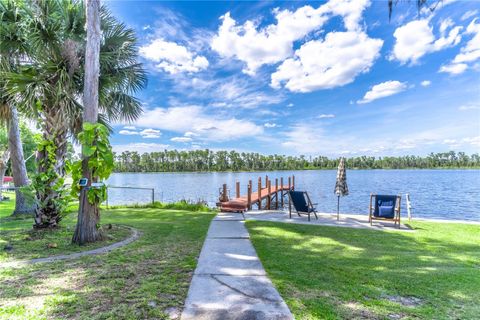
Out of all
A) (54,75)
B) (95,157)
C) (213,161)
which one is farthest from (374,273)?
(213,161)

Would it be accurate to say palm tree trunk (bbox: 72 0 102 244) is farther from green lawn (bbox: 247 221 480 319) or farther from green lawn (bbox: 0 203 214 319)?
green lawn (bbox: 247 221 480 319)

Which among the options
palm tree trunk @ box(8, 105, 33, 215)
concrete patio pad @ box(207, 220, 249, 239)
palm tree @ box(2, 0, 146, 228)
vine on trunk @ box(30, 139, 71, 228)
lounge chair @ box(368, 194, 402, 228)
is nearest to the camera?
palm tree @ box(2, 0, 146, 228)

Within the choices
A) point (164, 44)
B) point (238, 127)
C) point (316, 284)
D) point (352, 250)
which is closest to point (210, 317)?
point (316, 284)

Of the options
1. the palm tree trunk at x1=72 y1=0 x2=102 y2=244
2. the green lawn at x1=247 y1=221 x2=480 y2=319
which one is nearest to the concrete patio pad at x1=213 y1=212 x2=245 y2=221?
the green lawn at x1=247 y1=221 x2=480 y2=319

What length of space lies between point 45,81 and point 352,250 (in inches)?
294

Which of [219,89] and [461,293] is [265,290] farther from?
[219,89]

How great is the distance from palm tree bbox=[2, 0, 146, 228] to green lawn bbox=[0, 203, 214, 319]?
1737mm

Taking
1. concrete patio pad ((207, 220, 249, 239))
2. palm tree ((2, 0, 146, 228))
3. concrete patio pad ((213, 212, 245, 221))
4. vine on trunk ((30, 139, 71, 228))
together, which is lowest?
concrete patio pad ((213, 212, 245, 221))

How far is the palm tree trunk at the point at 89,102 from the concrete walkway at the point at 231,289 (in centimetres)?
243

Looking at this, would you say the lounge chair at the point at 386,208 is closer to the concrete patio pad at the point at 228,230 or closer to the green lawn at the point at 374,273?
the green lawn at the point at 374,273

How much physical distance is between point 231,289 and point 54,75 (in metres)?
5.96

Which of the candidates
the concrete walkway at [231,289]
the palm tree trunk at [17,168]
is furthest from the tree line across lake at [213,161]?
the concrete walkway at [231,289]

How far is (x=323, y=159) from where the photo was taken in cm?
8281

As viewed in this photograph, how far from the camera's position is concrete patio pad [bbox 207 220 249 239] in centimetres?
567
